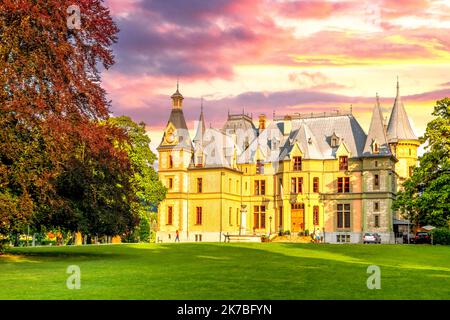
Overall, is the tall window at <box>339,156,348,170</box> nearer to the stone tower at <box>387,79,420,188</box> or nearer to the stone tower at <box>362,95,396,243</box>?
the stone tower at <box>362,95,396,243</box>

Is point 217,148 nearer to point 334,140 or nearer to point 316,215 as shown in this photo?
point 334,140

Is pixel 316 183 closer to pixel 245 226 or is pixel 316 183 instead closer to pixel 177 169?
pixel 245 226

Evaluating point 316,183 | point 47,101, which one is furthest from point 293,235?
point 47,101

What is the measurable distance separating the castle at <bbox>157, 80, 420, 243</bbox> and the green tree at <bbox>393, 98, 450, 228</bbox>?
52.6 ft

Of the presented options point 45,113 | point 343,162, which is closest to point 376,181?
point 343,162

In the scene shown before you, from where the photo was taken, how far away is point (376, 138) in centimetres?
6862

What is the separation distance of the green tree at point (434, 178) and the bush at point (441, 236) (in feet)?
5.93

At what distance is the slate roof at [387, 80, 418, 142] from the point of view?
86438 mm

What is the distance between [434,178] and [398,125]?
124 ft

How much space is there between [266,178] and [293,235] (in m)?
9.62

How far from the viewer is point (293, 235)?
67750 mm

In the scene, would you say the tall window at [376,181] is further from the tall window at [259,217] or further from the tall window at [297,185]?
the tall window at [259,217]

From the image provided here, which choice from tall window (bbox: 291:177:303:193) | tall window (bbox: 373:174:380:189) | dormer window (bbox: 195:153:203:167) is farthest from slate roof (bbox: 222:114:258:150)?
tall window (bbox: 373:174:380:189)

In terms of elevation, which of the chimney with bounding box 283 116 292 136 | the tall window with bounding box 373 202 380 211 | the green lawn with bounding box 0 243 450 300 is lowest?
the green lawn with bounding box 0 243 450 300
